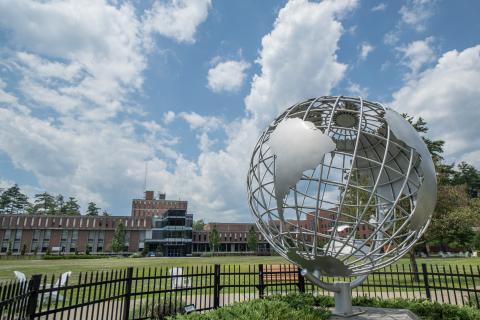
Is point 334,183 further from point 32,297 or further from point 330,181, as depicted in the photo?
point 32,297

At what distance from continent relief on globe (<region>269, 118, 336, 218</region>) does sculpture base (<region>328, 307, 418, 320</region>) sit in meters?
3.30

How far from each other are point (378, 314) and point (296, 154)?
4.82m

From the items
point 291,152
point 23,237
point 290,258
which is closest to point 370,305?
point 290,258

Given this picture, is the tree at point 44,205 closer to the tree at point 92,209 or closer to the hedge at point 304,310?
the tree at point 92,209

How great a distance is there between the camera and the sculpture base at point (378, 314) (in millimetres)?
7464

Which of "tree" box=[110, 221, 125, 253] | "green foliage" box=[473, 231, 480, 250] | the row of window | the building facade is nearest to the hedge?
"green foliage" box=[473, 231, 480, 250]

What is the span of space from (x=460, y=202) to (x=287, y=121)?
66.0 feet

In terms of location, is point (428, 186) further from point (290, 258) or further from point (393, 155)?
point (290, 258)

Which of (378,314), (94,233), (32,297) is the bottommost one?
(378,314)

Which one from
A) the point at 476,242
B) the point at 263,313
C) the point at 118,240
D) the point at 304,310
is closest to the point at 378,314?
the point at 304,310

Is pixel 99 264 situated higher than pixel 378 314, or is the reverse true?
pixel 378 314

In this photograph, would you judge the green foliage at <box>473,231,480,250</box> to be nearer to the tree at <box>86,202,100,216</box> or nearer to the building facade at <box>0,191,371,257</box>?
the building facade at <box>0,191,371,257</box>

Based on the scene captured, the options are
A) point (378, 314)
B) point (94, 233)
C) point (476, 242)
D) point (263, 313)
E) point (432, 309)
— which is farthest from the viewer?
point (94, 233)

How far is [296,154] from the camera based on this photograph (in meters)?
6.44
